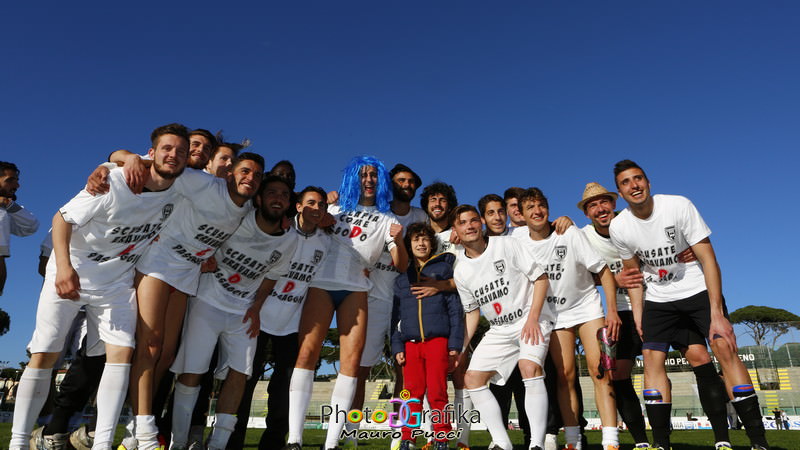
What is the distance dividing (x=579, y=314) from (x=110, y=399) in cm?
482

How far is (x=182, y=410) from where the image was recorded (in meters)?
5.04

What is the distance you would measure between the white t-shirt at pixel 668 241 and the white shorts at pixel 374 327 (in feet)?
9.98

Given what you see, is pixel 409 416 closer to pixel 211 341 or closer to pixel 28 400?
pixel 211 341

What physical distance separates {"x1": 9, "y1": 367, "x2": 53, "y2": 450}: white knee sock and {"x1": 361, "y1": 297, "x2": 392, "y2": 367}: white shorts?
3409mm

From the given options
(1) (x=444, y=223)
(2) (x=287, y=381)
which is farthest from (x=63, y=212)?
(1) (x=444, y=223)

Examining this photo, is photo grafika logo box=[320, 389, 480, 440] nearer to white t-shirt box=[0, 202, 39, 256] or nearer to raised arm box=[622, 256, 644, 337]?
raised arm box=[622, 256, 644, 337]

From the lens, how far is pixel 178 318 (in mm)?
5020

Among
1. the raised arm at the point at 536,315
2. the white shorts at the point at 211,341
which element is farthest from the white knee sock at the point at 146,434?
the raised arm at the point at 536,315

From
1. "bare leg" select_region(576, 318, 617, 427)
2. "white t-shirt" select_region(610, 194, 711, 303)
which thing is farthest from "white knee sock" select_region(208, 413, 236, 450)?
"white t-shirt" select_region(610, 194, 711, 303)

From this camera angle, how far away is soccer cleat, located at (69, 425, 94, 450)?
522 centimetres

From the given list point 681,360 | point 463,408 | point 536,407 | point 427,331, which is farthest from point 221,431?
point 681,360

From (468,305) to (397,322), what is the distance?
1063mm

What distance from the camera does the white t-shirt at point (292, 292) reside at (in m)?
5.76

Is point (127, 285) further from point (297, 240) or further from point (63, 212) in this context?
point (297, 240)
